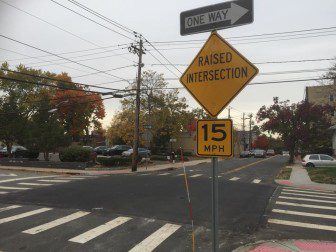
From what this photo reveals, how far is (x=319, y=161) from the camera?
35.2 metres

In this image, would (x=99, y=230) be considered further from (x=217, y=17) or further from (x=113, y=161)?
(x=113, y=161)

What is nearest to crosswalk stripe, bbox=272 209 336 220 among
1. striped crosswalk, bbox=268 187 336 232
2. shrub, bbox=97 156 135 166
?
striped crosswalk, bbox=268 187 336 232

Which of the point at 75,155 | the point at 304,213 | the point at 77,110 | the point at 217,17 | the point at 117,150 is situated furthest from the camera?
the point at 77,110

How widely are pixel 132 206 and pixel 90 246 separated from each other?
175 inches

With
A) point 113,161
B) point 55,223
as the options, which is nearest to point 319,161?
point 113,161

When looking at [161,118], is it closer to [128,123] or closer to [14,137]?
[128,123]

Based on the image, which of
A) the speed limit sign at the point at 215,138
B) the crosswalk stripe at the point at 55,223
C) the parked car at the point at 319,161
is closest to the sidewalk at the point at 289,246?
the speed limit sign at the point at 215,138

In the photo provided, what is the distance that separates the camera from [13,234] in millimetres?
8805

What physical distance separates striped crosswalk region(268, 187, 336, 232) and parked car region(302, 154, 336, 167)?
20.8 m

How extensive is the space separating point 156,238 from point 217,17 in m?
5.47

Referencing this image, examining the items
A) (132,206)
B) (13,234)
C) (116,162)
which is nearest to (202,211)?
(132,206)

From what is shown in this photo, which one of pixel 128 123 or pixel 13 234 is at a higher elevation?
pixel 128 123

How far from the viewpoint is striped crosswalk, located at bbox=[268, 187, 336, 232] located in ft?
33.4

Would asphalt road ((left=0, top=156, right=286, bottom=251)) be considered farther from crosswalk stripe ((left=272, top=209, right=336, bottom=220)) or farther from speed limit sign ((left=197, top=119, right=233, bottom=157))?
Answer: speed limit sign ((left=197, top=119, right=233, bottom=157))
